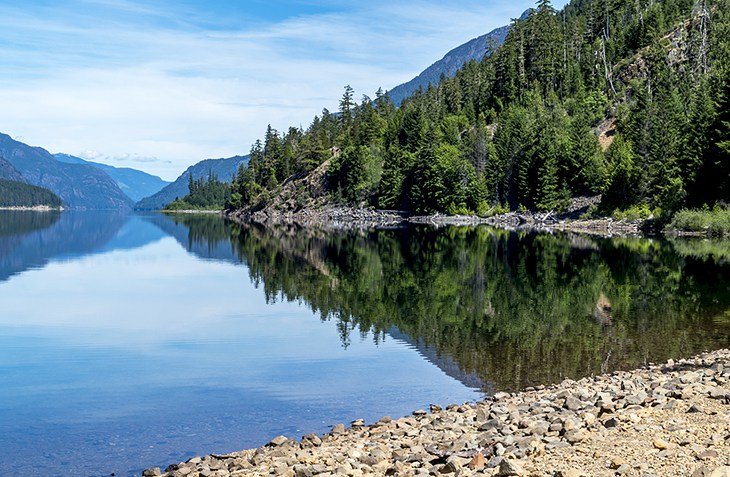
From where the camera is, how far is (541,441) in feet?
41.2

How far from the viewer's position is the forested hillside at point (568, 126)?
105688mm

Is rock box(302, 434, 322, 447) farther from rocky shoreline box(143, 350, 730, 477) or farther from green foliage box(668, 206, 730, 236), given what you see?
green foliage box(668, 206, 730, 236)

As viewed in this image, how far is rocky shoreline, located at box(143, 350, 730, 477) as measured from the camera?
11.1 meters

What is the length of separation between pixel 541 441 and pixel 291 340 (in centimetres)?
1880

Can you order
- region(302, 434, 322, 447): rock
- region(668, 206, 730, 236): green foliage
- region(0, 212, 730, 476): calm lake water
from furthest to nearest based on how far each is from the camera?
1. region(668, 206, 730, 236): green foliage
2. region(0, 212, 730, 476): calm lake water
3. region(302, 434, 322, 447): rock

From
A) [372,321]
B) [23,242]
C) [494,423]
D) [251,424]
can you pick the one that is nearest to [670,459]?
[494,423]

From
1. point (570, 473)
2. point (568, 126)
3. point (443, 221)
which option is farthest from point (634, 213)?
point (570, 473)

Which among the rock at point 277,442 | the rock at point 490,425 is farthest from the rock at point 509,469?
the rock at point 277,442

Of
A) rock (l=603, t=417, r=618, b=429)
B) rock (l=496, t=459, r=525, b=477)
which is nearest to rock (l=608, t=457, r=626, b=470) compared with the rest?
rock (l=496, t=459, r=525, b=477)

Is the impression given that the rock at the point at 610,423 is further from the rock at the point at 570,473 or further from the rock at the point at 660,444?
the rock at the point at 570,473

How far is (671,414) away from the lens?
539 inches

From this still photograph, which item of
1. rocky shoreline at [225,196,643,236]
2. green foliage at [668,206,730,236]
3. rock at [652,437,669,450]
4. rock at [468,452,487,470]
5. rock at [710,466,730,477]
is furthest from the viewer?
rocky shoreline at [225,196,643,236]

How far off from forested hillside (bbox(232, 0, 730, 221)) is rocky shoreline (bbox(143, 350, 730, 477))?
3143 inches

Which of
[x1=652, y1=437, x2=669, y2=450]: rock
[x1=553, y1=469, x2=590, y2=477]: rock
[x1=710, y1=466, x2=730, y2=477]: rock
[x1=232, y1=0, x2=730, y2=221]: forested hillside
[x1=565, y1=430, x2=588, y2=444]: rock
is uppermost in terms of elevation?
[x1=232, y1=0, x2=730, y2=221]: forested hillside
